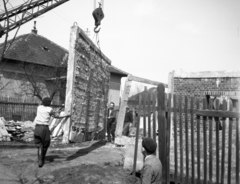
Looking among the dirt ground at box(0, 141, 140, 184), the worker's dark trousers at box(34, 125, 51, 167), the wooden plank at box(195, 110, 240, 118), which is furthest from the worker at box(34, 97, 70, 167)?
the wooden plank at box(195, 110, 240, 118)

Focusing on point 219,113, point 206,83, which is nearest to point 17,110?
point 206,83

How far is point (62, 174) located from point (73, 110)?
3.27 m

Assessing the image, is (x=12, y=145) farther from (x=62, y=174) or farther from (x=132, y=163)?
(x=132, y=163)

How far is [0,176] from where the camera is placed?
464cm

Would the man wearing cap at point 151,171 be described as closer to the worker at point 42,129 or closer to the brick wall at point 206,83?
the worker at point 42,129

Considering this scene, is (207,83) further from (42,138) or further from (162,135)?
(42,138)

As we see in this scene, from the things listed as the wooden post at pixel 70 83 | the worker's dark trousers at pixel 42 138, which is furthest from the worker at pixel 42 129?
the wooden post at pixel 70 83

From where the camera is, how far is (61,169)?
16.9ft

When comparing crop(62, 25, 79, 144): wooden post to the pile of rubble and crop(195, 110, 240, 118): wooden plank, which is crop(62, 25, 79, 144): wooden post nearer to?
the pile of rubble

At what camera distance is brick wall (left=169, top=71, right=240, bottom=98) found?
1163cm

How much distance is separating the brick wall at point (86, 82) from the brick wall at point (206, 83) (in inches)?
176

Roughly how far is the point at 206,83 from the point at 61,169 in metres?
9.84

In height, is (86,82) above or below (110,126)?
above

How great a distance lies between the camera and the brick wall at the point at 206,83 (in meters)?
11.6
